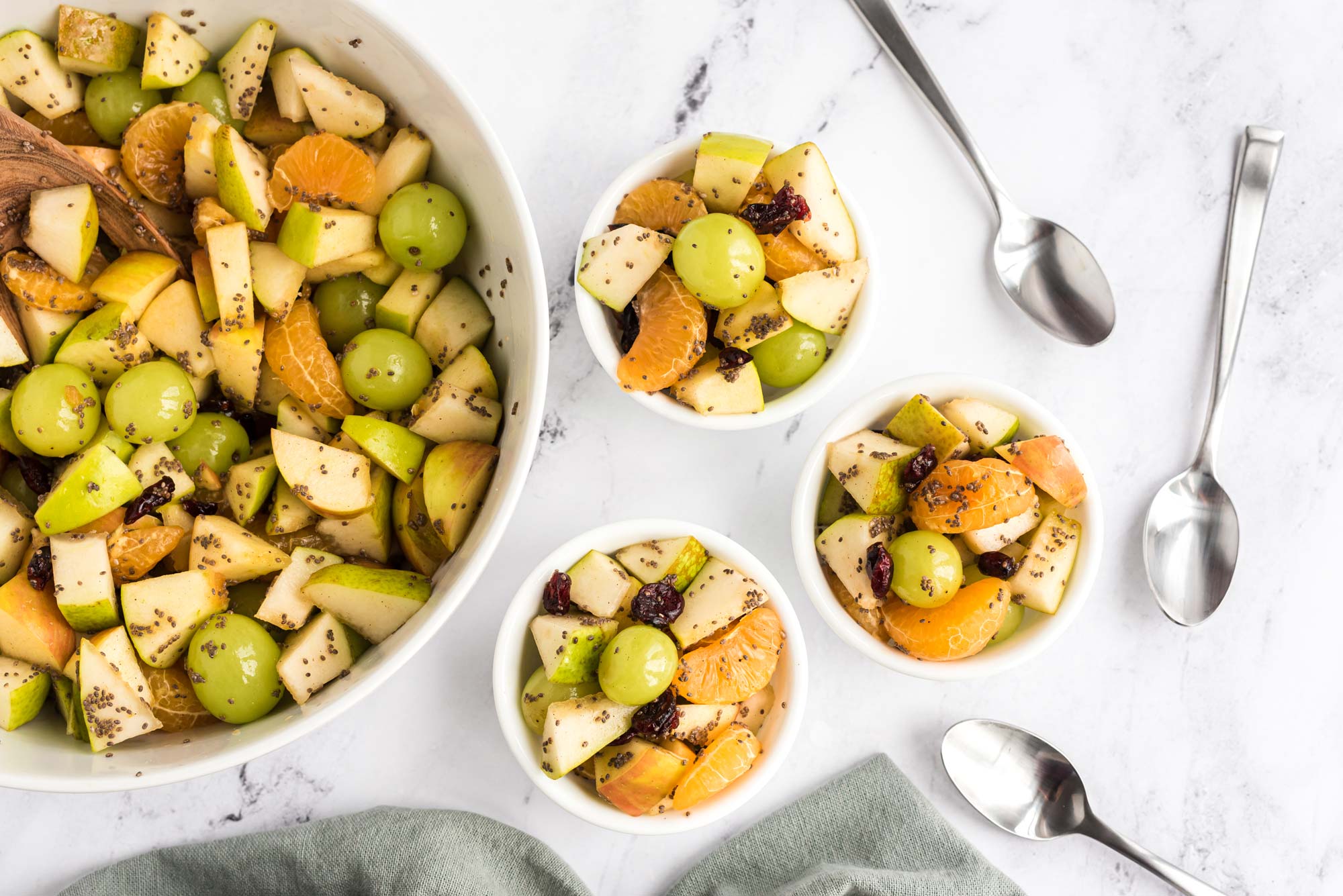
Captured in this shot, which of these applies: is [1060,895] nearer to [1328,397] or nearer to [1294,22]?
[1328,397]

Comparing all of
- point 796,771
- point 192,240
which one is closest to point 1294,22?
point 796,771

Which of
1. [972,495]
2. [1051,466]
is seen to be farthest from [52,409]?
[1051,466]

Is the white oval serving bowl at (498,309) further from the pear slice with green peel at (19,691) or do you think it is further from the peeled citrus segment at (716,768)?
the peeled citrus segment at (716,768)

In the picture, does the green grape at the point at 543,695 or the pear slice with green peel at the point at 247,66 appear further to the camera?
the green grape at the point at 543,695

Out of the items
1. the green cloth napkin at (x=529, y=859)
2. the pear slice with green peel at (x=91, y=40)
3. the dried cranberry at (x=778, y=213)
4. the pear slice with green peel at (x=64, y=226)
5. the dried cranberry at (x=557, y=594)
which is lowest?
the green cloth napkin at (x=529, y=859)

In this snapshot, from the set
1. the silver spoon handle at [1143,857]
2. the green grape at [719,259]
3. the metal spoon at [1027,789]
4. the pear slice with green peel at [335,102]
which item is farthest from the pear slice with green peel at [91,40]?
the silver spoon handle at [1143,857]

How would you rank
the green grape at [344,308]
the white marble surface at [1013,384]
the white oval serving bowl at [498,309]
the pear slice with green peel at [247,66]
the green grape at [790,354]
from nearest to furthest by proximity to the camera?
the white oval serving bowl at [498,309]
the pear slice with green peel at [247,66]
the green grape at [344,308]
the green grape at [790,354]
the white marble surface at [1013,384]

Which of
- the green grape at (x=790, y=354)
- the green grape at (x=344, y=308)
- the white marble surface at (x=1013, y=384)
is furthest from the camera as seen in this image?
the white marble surface at (x=1013, y=384)
